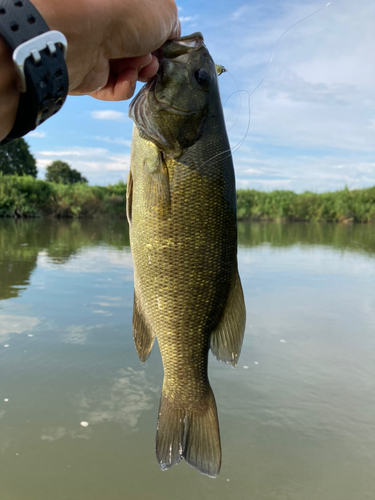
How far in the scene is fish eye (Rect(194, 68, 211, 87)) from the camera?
5.63ft

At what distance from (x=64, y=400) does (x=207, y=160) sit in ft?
9.25

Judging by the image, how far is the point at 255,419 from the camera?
343 cm

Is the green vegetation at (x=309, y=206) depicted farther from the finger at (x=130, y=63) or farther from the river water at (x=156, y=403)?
the finger at (x=130, y=63)

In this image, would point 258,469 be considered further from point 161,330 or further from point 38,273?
point 38,273

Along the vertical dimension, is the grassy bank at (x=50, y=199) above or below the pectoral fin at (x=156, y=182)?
above

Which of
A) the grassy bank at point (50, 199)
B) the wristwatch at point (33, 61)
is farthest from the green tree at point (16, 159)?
the wristwatch at point (33, 61)

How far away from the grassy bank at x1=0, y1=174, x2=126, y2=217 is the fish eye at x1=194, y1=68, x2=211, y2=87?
27.5 m

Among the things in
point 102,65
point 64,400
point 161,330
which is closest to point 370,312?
point 64,400

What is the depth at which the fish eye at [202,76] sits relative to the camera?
172cm

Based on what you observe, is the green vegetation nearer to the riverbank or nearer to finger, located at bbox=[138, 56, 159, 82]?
the riverbank

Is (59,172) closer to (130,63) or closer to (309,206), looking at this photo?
(309,206)

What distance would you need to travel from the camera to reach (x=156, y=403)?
3574 mm

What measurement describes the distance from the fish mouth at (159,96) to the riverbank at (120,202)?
2743 cm

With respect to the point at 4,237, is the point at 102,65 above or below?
above
